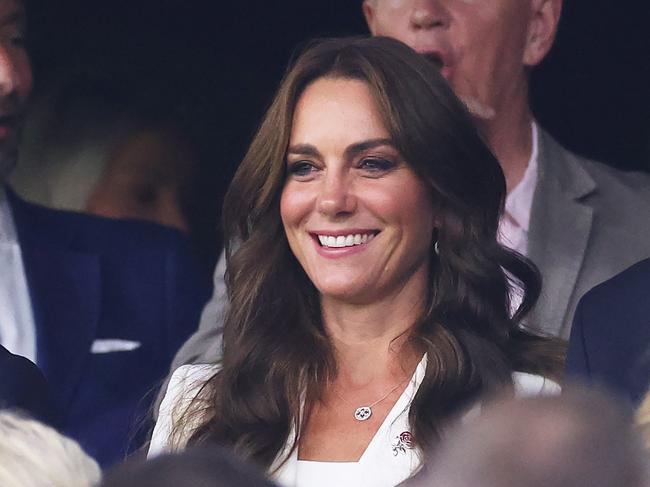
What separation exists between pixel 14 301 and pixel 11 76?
0.57 metres

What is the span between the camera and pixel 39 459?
1.65 metres

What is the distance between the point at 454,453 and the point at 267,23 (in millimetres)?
3554

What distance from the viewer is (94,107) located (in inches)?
198

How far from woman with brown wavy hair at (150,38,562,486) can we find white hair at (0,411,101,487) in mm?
1123

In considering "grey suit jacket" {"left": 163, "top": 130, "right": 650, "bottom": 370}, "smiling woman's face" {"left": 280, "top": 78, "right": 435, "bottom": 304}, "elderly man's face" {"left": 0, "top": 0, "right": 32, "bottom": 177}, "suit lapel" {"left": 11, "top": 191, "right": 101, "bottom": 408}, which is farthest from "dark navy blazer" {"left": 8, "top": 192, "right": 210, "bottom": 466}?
"smiling woman's face" {"left": 280, "top": 78, "right": 435, "bottom": 304}

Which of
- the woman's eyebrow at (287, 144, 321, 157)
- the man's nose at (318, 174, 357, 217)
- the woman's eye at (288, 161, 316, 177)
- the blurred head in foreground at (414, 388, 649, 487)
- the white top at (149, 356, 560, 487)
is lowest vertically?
the white top at (149, 356, 560, 487)

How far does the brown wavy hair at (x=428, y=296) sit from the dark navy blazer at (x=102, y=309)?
0.64 metres

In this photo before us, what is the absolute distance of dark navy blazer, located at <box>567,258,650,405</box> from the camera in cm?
258

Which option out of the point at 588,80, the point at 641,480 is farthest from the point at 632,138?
the point at 641,480

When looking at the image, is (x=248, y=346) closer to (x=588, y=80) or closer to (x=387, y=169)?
(x=387, y=169)

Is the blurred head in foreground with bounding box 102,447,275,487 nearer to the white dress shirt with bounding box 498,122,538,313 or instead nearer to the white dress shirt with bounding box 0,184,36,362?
the white dress shirt with bounding box 498,122,538,313

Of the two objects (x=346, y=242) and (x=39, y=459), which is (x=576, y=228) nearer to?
(x=346, y=242)

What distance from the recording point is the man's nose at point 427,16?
3980 millimetres

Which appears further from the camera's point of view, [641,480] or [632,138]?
[632,138]
